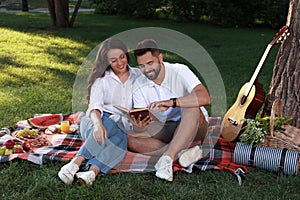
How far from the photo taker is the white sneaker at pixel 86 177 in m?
2.99

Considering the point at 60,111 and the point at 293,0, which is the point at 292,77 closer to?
the point at 293,0

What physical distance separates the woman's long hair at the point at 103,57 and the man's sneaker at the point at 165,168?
0.81 m

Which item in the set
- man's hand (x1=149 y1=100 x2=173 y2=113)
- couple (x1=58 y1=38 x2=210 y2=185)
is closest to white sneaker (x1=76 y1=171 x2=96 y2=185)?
couple (x1=58 y1=38 x2=210 y2=185)

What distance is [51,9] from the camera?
35.0 feet

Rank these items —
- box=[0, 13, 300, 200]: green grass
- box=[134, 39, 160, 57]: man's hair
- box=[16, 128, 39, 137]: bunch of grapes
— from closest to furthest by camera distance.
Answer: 1. box=[0, 13, 300, 200]: green grass
2. box=[134, 39, 160, 57]: man's hair
3. box=[16, 128, 39, 137]: bunch of grapes

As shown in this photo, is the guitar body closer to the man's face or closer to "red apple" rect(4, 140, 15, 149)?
the man's face

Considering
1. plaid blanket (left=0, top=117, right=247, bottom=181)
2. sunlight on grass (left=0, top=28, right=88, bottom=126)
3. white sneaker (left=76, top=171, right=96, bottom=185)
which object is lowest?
sunlight on grass (left=0, top=28, right=88, bottom=126)

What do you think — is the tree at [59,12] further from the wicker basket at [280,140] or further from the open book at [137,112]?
the wicker basket at [280,140]

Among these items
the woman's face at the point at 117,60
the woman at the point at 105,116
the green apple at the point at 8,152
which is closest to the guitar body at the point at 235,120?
the woman at the point at 105,116

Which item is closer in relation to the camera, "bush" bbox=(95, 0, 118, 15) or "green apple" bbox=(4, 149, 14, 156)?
"green apple" bbox=(4, 149, 14, 156)

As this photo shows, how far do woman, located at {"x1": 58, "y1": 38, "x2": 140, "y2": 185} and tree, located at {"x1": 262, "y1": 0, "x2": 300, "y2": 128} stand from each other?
1.18 m

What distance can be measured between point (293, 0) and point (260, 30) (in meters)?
7.94

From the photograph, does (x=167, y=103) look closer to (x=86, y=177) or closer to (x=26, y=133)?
(x=86, y=177)

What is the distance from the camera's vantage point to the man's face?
11.0 feet
